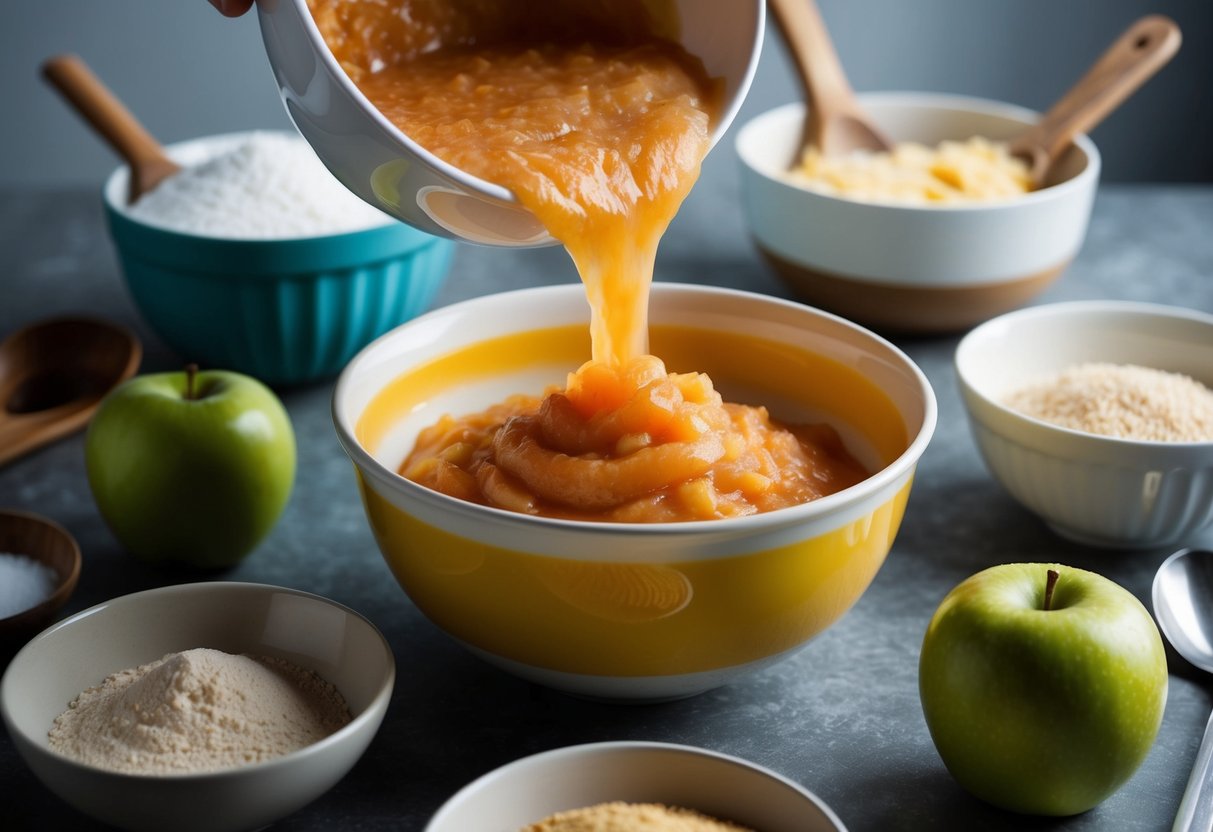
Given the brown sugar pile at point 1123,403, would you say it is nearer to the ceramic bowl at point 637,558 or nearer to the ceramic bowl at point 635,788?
the ceramic bowl at point 637,558

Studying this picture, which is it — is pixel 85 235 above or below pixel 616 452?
below

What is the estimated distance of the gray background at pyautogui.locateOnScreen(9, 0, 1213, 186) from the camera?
4.19 meters

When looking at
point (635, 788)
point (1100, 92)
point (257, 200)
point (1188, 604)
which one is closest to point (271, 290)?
point (257, 200)

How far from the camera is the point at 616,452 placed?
1.56 metres

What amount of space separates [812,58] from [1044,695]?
1.77 metres

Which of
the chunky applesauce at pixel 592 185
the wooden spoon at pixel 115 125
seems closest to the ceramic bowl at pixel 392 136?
the chunky applesauce at pixel 592 185

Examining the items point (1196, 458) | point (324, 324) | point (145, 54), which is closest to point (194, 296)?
point (324, 324)

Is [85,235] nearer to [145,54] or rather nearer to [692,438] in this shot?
[145,54]

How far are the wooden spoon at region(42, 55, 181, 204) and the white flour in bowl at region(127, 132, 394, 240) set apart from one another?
0.10ft

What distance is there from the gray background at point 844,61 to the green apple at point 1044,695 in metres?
3.11

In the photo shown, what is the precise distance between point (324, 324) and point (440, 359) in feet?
1.70

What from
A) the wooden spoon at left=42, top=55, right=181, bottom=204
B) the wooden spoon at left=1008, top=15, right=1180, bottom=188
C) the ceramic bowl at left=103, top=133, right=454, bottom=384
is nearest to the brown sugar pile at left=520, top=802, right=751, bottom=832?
the ceramic bowl at left=103, top=133, right=454, bottom=384

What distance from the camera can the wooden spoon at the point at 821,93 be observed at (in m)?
2.81

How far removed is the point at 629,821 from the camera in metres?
1.25
